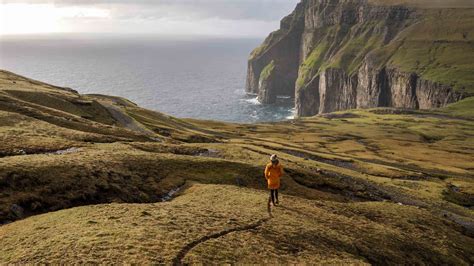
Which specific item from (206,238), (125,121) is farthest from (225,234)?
(125,121)

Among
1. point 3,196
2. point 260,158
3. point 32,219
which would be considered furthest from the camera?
point 260,158

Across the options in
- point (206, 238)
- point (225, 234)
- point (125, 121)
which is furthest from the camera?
point (125, 121)

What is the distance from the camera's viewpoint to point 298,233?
31.7 metres

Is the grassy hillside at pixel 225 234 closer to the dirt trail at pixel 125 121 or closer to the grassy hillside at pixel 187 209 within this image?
the grassy hillside at pixel 187 209

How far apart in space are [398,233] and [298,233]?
43.5ft

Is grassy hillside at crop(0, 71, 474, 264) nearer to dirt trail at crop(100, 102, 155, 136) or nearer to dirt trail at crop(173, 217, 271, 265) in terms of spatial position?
dirt trail at crop(173, 217, 271, 265)

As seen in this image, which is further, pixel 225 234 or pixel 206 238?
pixel 225 234

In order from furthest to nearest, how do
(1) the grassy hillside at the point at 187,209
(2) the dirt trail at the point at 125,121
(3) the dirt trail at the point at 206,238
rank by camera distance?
(2) the dirt trail at the point at 125,121 < (1) the grassy hillside at the point at 187,209 < (3) the dirt trail at the point at 206,238

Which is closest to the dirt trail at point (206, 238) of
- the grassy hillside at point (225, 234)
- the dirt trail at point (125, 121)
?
the grassy hillside at point (225, 234)

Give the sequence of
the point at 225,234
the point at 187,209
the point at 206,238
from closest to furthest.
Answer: the point at 206,238 → the point at 225,234 → the point at 187,209

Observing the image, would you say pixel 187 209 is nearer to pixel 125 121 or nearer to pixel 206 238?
pixel 206 238

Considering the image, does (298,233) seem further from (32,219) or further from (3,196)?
(3,196)

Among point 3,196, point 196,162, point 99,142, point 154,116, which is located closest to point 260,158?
point 196,162

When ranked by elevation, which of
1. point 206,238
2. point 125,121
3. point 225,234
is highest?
point 206,238
